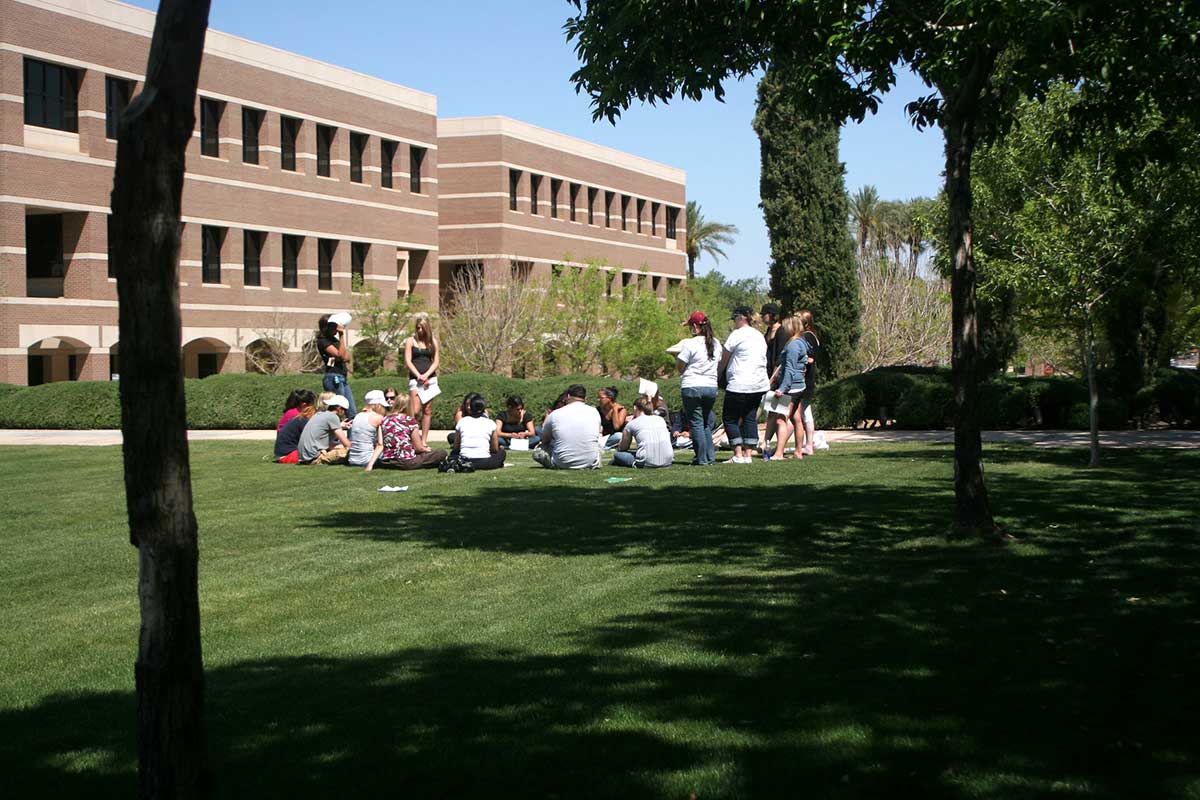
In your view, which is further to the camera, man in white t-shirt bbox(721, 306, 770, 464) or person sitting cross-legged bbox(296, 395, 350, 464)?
person sitting cross-legged bbox(296, 395, 350, 464)

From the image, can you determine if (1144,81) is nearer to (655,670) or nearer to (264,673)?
(655,670)

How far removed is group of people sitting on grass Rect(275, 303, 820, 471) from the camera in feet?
50.3

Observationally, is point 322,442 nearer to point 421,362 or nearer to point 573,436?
point 421,362

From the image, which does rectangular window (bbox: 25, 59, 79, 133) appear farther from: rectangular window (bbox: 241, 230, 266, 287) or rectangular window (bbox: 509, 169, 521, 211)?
rectangular window (bbox: 509, 169, 521, 211)

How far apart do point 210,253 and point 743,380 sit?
1118 inches

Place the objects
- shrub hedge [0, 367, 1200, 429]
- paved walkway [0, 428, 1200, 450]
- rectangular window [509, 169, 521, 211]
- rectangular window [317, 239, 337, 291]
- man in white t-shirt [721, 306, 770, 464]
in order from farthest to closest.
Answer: rectangular window [509, 169, 521, 211] → rectangular window [317, 239, 337, 291] → shrub hedge [0, 367, 1200, 429] → paved walkway [0, 428, 1200, 450] → man in white t-shirt [721, 306, 770, 464]

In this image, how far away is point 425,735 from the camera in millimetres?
4801

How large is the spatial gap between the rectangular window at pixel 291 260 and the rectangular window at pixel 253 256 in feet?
3.86

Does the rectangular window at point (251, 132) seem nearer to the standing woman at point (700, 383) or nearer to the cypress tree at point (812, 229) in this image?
the cypress tree at point (812, 229)

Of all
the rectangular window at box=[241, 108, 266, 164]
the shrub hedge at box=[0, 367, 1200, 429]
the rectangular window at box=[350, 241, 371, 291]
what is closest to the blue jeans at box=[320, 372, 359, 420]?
the shrub hedge at box=[0, 367, 1200, 429]

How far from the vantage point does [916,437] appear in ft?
69.1

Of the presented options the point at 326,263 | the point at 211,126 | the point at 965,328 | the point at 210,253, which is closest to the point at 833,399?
the point at 965,328

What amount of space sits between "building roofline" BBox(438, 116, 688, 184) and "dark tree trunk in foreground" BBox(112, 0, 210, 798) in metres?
49.4

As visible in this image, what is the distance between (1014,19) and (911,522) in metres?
3.86
